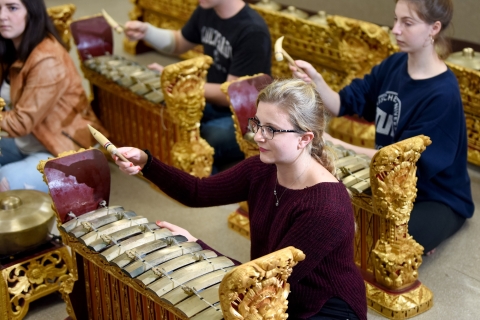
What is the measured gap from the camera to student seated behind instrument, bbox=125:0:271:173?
12.1ft

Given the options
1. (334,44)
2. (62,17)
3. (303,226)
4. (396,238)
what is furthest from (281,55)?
(62,17)

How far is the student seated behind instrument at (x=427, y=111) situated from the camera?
2.89 m

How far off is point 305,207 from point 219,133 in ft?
5.73

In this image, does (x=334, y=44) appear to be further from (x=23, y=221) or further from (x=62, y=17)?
(x=23, y=221)

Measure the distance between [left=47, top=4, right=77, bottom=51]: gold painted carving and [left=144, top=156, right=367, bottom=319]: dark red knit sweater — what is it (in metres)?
2.00

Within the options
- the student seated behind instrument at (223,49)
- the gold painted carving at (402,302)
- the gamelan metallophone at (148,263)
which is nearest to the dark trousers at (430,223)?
the gold painted carving at (402,302)

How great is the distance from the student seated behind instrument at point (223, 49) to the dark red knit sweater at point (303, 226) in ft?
4.34

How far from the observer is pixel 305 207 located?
6.95ft

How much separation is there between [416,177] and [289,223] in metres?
0.79

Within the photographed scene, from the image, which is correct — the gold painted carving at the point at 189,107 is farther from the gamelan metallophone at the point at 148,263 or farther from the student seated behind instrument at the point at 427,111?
the gamelan metallophone at the point at 148,263

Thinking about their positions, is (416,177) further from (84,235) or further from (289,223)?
(84,235)

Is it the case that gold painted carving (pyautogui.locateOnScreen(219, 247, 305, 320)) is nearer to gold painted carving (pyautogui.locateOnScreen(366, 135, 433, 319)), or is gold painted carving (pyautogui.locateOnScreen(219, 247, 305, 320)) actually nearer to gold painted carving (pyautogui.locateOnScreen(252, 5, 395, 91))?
gold painted carving (pyautogui.locateOnScreen(366, 135, 433, 319))

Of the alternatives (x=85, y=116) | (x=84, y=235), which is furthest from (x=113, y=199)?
(x=84, y=235)

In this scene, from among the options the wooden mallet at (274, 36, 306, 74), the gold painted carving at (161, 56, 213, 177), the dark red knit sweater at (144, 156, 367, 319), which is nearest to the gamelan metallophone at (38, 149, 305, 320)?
the dark red knit sweater at (144, 156, 367, 319)
